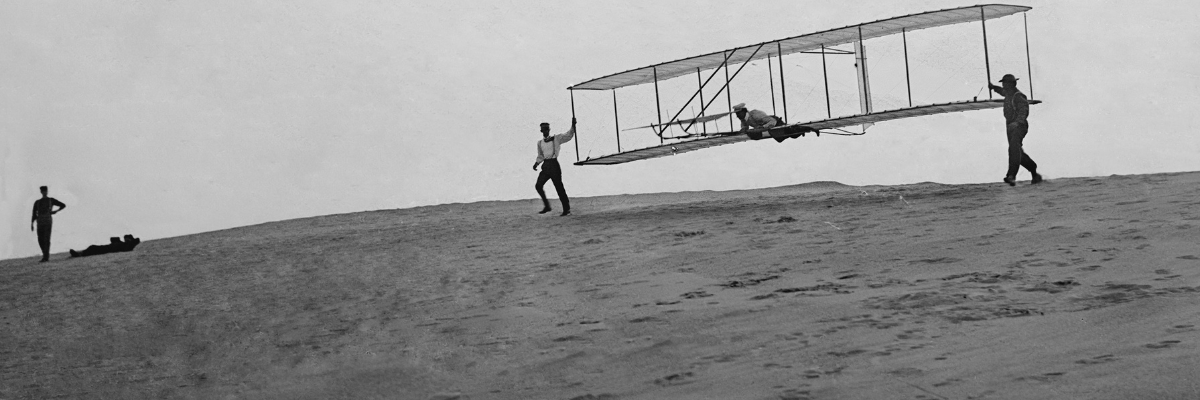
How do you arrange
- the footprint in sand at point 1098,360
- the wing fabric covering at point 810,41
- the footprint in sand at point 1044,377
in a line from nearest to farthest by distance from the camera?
the footprint in sand at point 1044,377
the footprint in sand at point 1098,360
the wing fabric covering at point 810,41

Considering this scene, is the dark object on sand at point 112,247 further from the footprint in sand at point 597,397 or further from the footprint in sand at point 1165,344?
the footprint in sand at point 1165,344

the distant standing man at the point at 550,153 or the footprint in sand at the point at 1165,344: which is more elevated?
the distant standing man at the point at 550,153

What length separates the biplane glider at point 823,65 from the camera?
56.4ft

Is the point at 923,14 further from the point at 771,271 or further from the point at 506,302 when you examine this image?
the point at 506,302

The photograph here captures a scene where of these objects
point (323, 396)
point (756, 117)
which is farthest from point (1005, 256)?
point (756, 117)

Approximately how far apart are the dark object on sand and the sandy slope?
133 inches

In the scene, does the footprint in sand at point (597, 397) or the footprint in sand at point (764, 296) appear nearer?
the footprint in sand at point (597, 397)

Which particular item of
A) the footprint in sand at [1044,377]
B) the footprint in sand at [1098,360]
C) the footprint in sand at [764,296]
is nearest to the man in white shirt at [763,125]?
the footprint in sand at [764,296]

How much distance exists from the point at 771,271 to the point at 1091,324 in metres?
3.83

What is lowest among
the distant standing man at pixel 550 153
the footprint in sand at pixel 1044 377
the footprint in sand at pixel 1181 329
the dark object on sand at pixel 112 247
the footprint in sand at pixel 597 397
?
the footprint in sand at pixel 1044 377

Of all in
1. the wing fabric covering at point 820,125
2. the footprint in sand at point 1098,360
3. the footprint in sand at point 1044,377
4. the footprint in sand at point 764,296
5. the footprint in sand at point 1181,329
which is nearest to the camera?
the footprint in sand at point 1044,377

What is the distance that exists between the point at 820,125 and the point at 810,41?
2132 millimetres

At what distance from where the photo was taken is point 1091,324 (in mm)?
7789

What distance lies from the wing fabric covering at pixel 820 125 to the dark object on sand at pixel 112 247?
27.0ft
